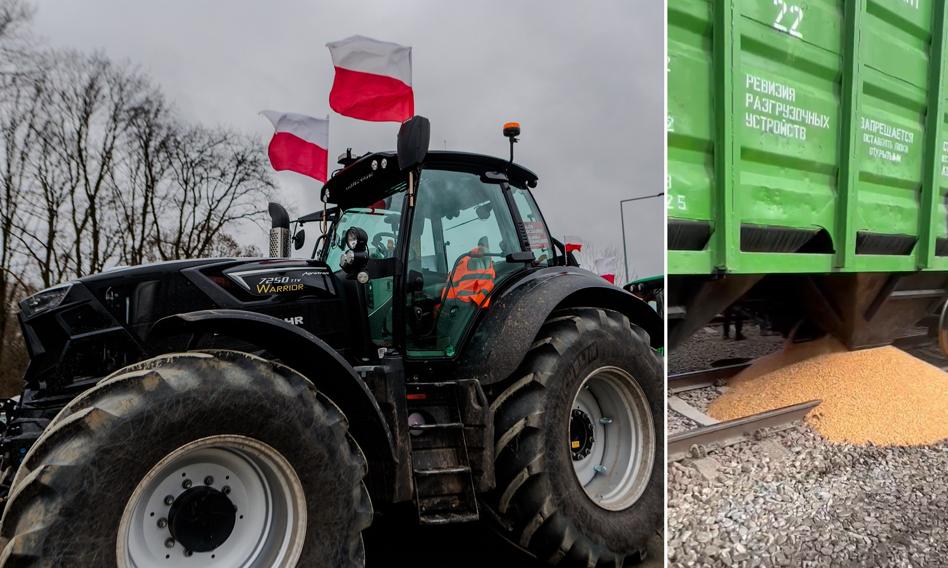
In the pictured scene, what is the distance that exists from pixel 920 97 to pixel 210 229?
456 centimetres

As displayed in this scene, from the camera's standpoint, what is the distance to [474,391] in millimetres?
2895

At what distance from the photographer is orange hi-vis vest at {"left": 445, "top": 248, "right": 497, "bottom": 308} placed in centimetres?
316

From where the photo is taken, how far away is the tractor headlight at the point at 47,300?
8.61ft

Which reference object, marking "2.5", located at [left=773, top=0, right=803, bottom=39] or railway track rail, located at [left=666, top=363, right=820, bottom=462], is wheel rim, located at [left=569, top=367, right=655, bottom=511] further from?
marking "2.5", located at [left=773, top=0, right=803, bottom=39]

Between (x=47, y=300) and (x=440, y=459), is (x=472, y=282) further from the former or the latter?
(x=47, y=300)

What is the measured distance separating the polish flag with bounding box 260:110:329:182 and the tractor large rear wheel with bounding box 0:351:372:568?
3193 mm

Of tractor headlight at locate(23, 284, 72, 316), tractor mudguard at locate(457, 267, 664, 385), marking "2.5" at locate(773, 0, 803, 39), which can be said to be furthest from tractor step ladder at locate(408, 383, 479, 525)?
marking "2.5" at locate(773, 0, 803, 39)

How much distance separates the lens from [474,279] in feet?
10.5

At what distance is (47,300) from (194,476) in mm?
1145

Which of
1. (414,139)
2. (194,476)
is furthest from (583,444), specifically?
(194,476)

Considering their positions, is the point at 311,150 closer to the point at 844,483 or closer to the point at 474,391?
the point at 474,391

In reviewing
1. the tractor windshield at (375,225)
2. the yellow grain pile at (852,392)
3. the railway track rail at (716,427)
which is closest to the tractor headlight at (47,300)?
the tractor windshield at (375,225)

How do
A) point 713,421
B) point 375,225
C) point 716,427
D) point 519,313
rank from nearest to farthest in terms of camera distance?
point 519,313, point 375,225, point 716,427, point 713,421

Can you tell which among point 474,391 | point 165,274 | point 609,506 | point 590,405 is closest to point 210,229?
point 165,274
